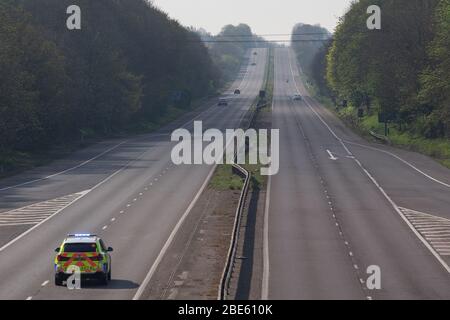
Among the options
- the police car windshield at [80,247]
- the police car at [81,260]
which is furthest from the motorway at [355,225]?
the police car windshield at [80,247]

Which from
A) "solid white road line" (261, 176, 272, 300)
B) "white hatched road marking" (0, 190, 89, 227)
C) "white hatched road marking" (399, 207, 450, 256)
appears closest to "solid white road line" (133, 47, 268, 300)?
"solid white road line" (261, 176, 272, 300)

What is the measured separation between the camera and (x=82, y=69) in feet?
376

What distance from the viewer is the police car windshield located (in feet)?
120

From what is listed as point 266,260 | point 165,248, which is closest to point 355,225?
point 266,260

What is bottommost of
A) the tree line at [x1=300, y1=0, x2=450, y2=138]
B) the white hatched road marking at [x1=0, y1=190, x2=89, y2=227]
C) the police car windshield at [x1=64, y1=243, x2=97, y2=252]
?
the white hatched road marking at [x1=0, y1=190, x2=89, y2=227]

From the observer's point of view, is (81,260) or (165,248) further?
(165,248)

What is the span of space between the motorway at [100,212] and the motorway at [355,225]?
5.51 m

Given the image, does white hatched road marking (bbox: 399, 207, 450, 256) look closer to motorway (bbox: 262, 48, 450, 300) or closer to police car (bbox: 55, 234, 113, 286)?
motorway (bbox: 262, 48, 450, 300)

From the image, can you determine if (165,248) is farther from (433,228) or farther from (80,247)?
(433,228)

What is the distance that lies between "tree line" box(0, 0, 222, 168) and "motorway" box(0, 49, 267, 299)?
17.4ft

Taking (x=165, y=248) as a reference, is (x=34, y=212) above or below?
below

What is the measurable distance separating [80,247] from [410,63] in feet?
263

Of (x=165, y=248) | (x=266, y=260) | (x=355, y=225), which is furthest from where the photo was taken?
(x=355, y=225)

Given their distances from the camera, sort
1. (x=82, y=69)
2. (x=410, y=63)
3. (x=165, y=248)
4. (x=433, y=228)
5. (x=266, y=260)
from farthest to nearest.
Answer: (x=82, y=69)
(x=410, y=63)
(x=433, y=228)
(x=165, y=248)
(x=266, y=260)
